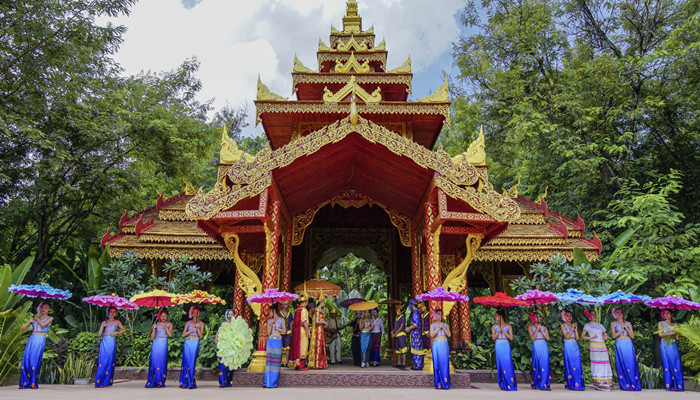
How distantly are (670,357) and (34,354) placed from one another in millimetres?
10520

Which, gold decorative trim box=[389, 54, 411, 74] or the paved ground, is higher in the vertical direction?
gold decorative trim box=[389, 54, 411, 74]

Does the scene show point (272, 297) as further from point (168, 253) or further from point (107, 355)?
point (168, 253)

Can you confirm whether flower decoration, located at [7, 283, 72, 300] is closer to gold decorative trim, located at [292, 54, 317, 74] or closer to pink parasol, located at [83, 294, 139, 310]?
pink parasol, located at [83, 294, 139, 310]

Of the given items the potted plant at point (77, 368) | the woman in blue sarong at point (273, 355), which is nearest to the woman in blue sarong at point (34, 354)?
the potted plant at point (77, 368)

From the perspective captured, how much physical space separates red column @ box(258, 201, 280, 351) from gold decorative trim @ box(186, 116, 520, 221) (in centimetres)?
74

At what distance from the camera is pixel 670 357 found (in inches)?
288

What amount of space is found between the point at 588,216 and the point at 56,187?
53.8ft

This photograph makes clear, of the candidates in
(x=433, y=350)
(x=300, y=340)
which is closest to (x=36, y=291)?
(x=300, y=340)

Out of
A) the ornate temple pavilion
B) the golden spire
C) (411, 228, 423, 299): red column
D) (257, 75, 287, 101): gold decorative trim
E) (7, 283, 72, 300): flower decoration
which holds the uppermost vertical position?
the golden spire

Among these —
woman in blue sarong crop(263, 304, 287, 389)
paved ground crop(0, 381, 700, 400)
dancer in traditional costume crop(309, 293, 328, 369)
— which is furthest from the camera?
dancer in traditional costume crop(309, 293, 328, 369)

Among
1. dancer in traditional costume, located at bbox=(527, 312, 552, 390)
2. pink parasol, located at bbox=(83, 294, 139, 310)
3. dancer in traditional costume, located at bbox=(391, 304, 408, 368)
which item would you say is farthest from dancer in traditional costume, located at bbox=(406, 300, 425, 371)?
pink parasol, located at bbox=(83, 294, 139, 310)

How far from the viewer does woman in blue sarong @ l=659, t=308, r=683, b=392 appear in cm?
729

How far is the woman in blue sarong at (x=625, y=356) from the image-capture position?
7172 mm

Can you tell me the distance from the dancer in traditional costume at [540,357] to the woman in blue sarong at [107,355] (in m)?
7.02
